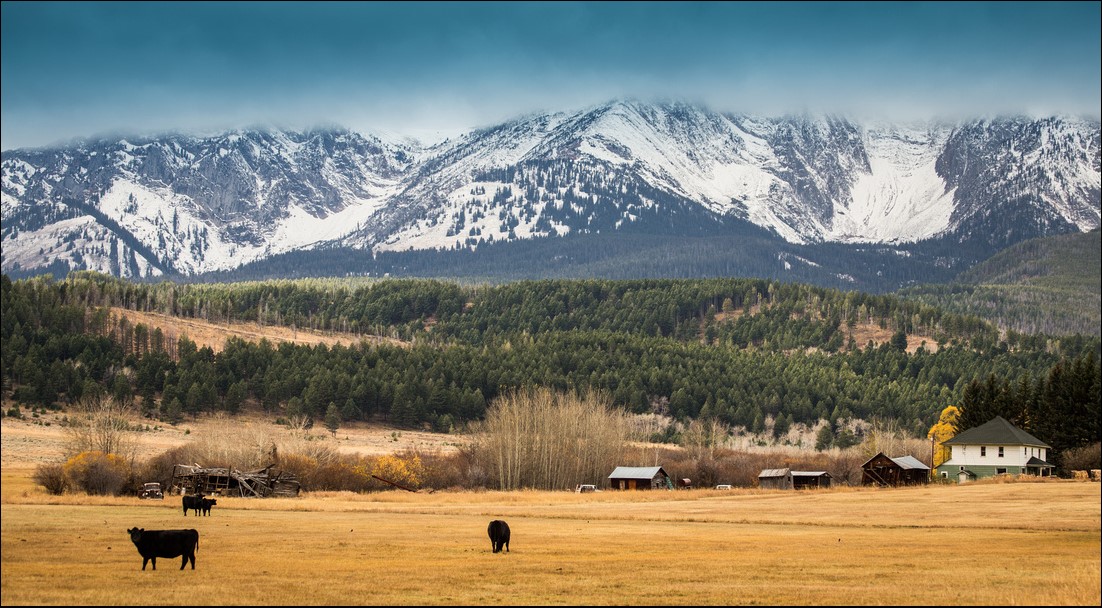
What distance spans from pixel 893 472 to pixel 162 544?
4105 inches

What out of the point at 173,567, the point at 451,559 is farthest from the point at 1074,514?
the point at 173,567

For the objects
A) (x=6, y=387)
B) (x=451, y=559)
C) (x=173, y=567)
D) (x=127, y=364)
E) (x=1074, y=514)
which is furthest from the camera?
(x=127, y=364)

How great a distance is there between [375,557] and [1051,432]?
91.4 metres

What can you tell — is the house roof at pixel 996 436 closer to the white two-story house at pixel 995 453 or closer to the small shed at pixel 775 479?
the white two-story house at pixel 995 453

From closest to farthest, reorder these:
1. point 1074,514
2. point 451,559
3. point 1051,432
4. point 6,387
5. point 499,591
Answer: point 499,591
point 451,559
point 1074,514
point 1051,432
point 6,387

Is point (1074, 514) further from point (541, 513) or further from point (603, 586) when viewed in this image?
point (603, 586)

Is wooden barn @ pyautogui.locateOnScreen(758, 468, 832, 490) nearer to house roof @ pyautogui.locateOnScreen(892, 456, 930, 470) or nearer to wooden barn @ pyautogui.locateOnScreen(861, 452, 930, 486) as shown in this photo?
wooden barn @ pyautogui.locateOnScreen(861, 452, 930, 486)

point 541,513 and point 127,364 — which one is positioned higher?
point 127,364

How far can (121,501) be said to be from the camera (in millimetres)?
83562

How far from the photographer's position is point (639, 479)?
132m

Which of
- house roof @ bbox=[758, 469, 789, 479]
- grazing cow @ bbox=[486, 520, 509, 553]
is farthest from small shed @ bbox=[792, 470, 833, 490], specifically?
grazing cow @ bbox=[486, 520, 509, 553]

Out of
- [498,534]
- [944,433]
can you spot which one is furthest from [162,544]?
[944,433]

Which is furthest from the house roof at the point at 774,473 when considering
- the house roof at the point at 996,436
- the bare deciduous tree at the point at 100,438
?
the bare deciduous tree at the point at 100,438

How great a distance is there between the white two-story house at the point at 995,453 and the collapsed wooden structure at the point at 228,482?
2612 inches
